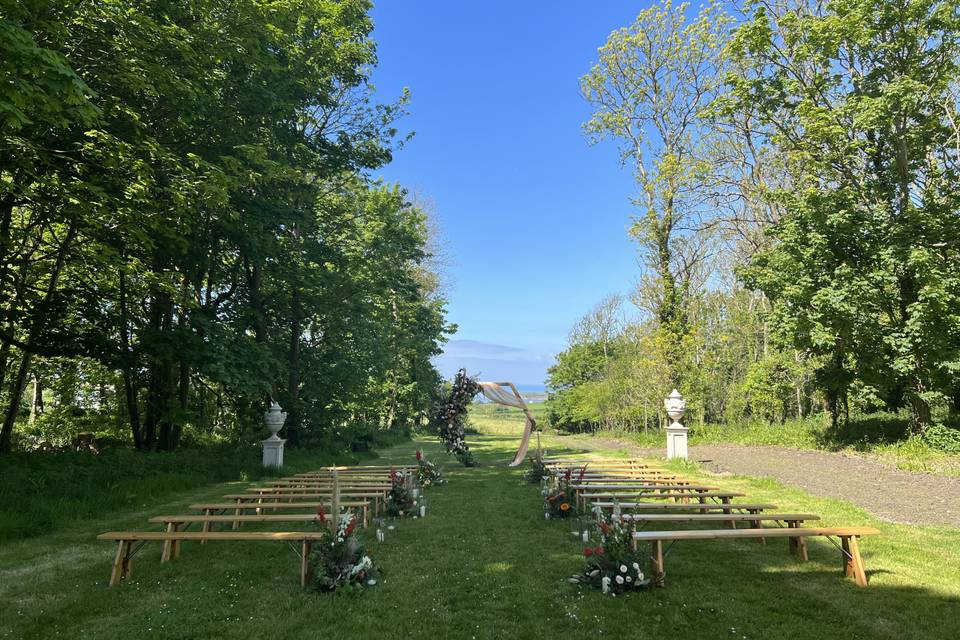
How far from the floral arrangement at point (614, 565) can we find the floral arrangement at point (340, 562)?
6.45 feet

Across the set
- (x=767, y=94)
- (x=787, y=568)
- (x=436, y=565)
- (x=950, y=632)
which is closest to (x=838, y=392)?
(x=767, y=94)

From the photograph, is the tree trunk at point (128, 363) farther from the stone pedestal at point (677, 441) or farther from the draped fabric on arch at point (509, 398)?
the stone pedestal at point (677, 441)

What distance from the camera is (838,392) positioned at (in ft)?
52.4

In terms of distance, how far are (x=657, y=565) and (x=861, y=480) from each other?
844 centimetres

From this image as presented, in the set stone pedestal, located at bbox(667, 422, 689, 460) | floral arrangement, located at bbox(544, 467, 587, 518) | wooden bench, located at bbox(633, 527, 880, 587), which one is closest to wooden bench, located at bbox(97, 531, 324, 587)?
wooden bench, located at bbox(633, 527, 880, 587)

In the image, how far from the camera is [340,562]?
4.70 meters

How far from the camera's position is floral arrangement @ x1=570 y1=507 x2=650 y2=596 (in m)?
4.43

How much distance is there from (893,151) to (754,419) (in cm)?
1212

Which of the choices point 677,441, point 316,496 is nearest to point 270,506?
point 316,496

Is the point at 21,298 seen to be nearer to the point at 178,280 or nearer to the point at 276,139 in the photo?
the point at 178,280

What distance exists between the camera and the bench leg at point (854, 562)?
4.55m

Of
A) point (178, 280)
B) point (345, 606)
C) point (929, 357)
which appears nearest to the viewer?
point (345, 606)

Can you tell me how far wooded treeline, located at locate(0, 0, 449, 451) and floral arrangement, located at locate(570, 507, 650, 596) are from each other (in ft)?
23.3

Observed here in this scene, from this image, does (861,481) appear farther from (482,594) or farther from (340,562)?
(340,562)
